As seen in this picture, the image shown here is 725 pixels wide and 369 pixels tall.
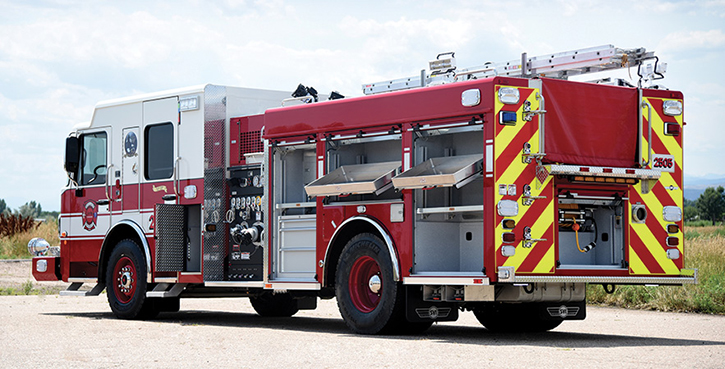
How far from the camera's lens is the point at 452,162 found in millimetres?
11016

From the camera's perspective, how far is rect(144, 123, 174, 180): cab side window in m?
14.7

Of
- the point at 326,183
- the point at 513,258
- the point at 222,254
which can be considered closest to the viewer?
the point at 513,258

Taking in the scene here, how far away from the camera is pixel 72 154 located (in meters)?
16.0

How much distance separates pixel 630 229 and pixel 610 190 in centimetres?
51

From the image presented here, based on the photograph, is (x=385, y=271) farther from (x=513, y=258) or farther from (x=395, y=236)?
(x=513, y=258)

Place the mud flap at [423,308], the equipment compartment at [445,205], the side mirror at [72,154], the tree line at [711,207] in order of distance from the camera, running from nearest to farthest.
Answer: the equipment compartment at [445,205] < the mud flap at [423,308] < the side mirror at [72,154] < the tree line at [711,207]

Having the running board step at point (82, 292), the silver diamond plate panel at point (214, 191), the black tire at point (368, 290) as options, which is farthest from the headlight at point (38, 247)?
the black tire at point (368, 290)

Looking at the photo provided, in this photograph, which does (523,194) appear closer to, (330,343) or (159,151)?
(330,343)

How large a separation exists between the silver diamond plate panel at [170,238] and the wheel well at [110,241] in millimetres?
942

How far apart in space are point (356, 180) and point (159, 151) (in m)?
4.13

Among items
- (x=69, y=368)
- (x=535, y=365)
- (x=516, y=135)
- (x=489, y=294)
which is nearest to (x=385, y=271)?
(x=489, y=294)

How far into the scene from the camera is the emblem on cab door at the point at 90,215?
15.8m

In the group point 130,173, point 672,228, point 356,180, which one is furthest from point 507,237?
point 130,173

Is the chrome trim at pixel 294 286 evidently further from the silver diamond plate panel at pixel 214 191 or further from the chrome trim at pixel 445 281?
the chrome trim at pixel 445 281
